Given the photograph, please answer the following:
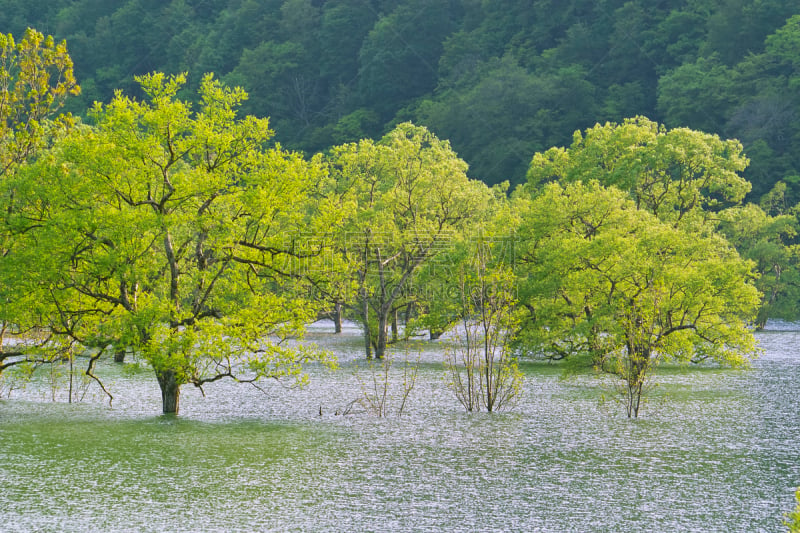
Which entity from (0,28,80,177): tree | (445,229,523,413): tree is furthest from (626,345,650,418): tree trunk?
(0,28,80,177): tree

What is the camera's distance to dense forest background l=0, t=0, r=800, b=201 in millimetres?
79688

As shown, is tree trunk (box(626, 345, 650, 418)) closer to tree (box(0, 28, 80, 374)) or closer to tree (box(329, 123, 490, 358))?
tree (box(0, 28, 80, 374))

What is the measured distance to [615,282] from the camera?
37156mm

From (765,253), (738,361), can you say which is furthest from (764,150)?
(738,361)

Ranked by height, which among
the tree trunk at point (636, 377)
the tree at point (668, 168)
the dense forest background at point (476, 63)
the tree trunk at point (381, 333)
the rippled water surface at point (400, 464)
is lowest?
the rippled water surface at point (400, 464)

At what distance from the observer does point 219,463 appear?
18531 mm

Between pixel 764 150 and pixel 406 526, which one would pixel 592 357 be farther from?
pixel 764 150

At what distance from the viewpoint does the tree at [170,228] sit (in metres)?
22.5

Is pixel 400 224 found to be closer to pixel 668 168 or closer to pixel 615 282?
pixel 615 282

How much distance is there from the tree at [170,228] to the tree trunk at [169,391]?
4 cm

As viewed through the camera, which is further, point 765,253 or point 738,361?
point 765,253

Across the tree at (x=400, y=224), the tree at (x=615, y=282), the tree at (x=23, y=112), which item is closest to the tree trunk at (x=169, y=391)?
the tree at (x=23, y=112)

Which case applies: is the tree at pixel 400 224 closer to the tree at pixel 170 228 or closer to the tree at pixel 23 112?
the tree at pixel 170 228

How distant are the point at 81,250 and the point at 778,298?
58363mm
